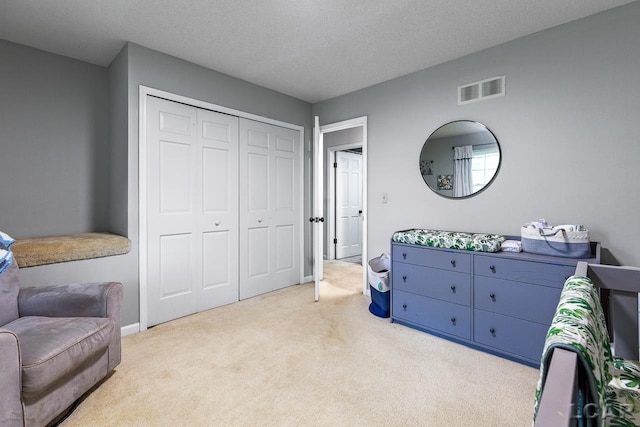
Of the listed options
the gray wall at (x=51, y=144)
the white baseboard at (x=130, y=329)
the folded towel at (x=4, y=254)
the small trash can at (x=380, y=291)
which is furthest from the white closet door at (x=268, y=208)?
the folded towel at (x=4, y=254)

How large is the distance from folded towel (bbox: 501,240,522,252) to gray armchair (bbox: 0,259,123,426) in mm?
2701

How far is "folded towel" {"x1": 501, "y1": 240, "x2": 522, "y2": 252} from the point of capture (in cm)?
225

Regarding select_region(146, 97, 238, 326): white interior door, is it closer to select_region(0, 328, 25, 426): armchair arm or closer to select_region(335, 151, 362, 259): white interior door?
select_region(0, 328, 25, 426): armchair arm

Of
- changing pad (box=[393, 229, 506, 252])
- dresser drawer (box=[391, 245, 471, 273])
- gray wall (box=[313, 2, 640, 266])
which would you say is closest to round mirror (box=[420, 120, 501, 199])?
gray wall (box=[313, 2, 640, 266])

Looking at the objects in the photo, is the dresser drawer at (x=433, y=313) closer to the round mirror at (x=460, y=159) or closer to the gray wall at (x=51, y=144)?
the round mirror at (x=460, y=159)

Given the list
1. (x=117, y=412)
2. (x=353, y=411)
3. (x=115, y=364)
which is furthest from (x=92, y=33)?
(x=353, y=411)

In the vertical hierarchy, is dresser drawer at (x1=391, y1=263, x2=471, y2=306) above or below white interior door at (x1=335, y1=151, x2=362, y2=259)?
below

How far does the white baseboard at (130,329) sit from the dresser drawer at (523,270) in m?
2.80

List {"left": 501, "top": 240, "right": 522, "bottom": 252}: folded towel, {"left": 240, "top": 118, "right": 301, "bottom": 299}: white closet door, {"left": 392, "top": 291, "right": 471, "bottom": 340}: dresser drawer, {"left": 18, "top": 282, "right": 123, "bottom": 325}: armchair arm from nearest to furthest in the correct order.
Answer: {"left": 18, "top": 282, "right": 123, "bottom": 325}: armchair arm, {"left": 501, "top": 240, "right": 522, "bottom": 252}: folded towel, {"left": 392, "top": 291, "right": 471, "bottom": 340}: dresser drawer, {"left": 240, "top": 118, "right": 301, "bottom": 299}: white closet door

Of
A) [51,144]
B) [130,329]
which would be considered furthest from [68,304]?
[51,144]

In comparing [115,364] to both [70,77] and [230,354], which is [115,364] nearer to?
[230,354]

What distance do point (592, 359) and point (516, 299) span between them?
1.71 metres

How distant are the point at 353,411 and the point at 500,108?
2565 mm

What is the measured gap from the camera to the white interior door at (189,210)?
2727 mm
